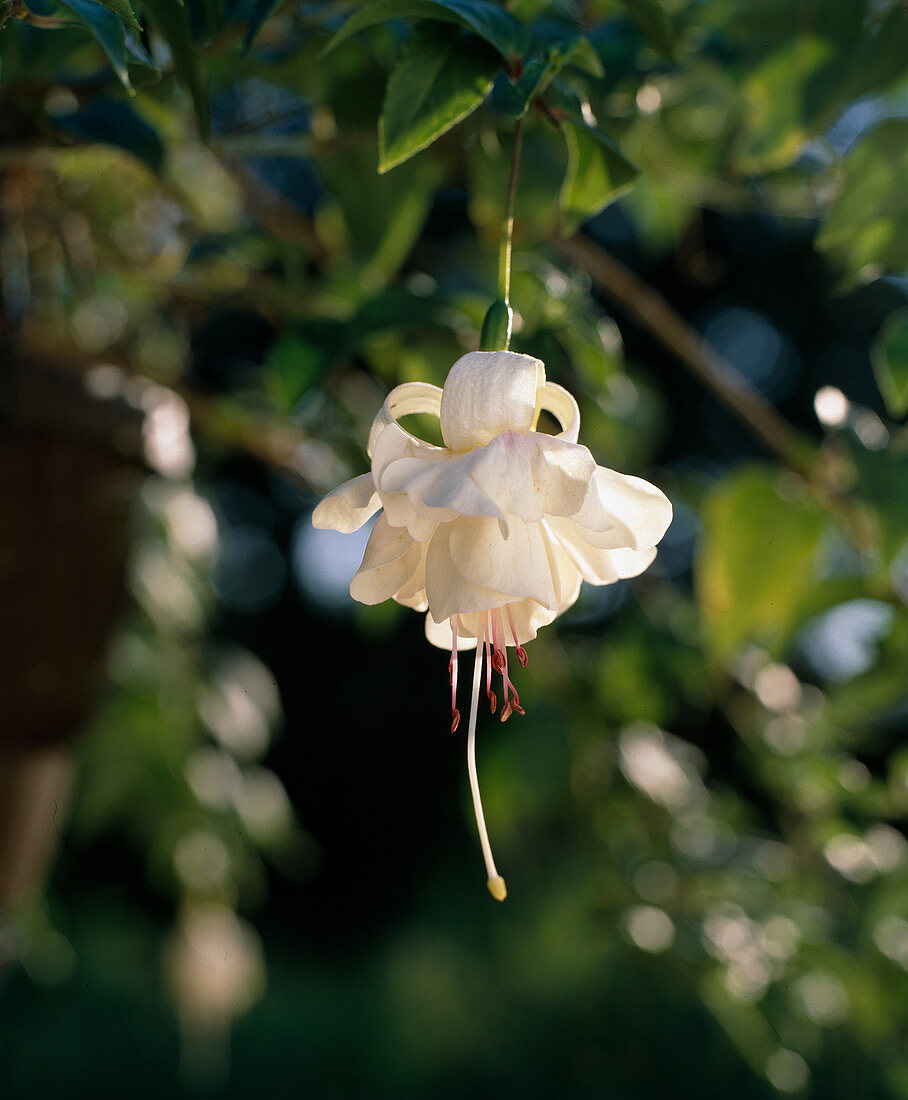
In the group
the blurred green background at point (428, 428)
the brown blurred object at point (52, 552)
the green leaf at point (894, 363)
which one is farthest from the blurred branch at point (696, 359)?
the brown blurred object at point (52, 552)

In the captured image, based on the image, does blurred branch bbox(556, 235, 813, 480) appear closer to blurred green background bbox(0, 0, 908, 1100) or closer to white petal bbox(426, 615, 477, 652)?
blurred green background bbox(0, 0, 908, 1100)

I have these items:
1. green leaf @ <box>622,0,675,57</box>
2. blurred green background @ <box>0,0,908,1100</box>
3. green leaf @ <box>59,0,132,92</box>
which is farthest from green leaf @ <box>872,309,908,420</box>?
green leaf @ <box>59,0,132,92</box>

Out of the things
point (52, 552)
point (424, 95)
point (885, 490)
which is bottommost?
point (52, 552)

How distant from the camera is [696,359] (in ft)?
1.38

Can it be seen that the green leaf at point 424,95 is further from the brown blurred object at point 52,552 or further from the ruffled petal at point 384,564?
the brown blurred object at point 52,552

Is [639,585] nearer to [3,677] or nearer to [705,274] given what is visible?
[705,274]

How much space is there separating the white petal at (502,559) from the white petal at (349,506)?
2 cm

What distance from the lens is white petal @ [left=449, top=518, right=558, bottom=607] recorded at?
0.17m

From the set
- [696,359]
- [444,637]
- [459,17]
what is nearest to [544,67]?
[459,17]

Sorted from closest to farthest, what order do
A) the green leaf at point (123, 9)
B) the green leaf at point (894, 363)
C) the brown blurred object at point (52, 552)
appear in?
the green leaf at point (123, 9) < the green leaf at point (894, 363) < the brown blurred object at point (52, 552)

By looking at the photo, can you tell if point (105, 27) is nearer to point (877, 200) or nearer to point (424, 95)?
point (424, 95)

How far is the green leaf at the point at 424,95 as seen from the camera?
21 centimetres

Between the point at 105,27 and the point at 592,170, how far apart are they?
11cm

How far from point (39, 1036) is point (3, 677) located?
1.80 metres
